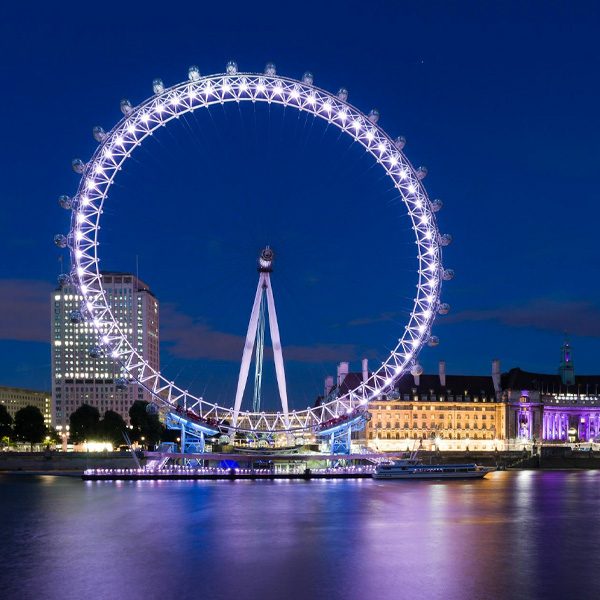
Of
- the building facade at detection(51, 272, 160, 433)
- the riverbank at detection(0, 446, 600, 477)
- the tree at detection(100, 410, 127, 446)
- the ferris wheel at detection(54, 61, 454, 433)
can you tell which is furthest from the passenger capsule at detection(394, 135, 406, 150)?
the building facade at detection(51, 272, 160, 433)

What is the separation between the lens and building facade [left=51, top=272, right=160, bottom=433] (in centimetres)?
18175

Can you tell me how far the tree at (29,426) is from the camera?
109625mm

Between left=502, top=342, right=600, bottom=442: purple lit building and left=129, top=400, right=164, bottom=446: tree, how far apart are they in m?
49.5

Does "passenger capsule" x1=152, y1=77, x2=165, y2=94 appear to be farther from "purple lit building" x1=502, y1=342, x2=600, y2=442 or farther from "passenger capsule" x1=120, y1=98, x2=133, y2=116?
"purple lit building" x1=502, y1=342, x2=600, y2=442

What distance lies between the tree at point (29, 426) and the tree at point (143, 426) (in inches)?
568

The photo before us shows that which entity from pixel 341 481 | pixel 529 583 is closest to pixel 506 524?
pixel 529 583

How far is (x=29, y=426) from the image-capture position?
109625 mm

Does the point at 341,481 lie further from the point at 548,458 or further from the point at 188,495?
the point at 548,458

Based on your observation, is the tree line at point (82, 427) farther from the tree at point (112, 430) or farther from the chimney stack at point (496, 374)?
the chimney stack at point (496, 374)

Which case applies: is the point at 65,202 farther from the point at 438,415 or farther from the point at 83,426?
the point at 438,415

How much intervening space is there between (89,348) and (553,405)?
94.1m

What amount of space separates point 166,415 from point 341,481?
1582 cm

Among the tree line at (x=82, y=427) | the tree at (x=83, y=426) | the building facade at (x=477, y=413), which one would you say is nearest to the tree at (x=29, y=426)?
the tree line at (x=82, y=427)

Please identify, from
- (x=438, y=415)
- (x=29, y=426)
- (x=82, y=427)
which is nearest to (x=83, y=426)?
(x=82, y=427)
